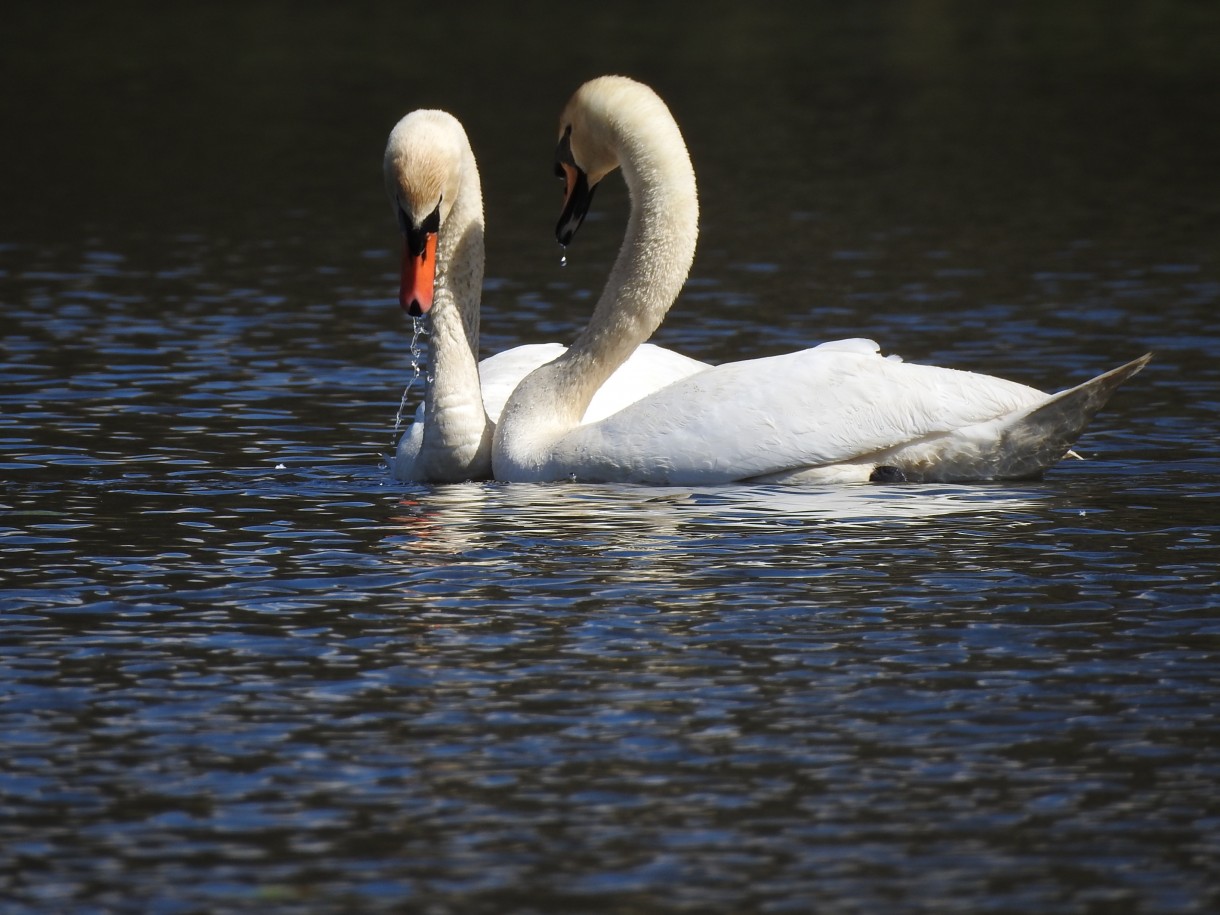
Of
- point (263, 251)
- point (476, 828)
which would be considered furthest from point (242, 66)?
point (476, 828)

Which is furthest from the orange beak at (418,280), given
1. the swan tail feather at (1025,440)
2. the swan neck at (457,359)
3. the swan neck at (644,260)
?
the swan tail feather at (1025,440)

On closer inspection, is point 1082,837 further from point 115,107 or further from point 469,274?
point 115,107

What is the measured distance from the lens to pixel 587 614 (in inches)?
370

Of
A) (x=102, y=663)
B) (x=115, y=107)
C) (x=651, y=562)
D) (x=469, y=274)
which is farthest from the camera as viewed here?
(x=115, y=107)

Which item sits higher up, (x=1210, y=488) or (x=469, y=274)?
(x=469, y=274)

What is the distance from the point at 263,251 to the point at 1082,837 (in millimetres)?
16279

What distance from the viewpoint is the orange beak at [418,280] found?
1183 centimetres

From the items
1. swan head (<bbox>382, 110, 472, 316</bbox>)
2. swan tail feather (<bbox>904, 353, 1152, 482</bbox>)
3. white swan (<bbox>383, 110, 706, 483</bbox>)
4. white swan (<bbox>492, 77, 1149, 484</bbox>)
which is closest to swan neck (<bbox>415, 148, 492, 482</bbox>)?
white swan (<bbox>383, 110, 706, 483</bbox>)

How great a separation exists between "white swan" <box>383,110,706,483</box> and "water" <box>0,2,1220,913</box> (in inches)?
13.4

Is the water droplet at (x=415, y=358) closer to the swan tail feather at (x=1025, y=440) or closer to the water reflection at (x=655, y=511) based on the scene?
the water reflection at (x=655, y=511)

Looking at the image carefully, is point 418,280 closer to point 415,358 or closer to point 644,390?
point 415,358

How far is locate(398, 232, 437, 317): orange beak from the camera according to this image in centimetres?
1183

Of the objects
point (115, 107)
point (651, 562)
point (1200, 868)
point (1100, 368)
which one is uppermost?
point (115, 107)

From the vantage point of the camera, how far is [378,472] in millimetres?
13016
